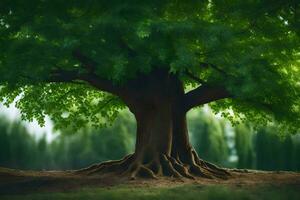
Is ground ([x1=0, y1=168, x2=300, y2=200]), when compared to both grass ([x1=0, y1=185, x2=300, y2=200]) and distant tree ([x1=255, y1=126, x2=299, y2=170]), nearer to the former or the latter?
grass ([x1=0, y1=185, x2=300, y2=200])

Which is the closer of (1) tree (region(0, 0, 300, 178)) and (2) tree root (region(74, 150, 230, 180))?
(1) tree (region(0, 0, 300, 178))

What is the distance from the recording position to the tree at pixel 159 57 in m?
16.9

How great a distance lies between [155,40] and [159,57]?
1.74 feet

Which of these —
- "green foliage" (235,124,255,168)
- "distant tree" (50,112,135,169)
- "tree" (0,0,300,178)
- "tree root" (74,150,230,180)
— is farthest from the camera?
"distant tree" (50,112,135,169)

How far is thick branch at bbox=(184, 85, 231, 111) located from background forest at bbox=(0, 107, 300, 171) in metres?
8.99

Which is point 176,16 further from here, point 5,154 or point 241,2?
point 5,154

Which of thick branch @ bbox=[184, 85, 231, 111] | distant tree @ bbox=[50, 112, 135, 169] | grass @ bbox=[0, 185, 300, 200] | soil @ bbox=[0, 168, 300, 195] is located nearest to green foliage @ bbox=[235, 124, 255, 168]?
distant tree @ bbox=[50, 112, 135, 169]

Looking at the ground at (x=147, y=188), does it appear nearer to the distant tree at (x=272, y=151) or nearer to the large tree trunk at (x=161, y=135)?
the large tree trunk at (x=161, y=135)

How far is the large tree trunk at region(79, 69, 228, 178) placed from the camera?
2102cm

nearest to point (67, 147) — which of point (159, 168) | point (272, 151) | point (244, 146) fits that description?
point (244, 146)

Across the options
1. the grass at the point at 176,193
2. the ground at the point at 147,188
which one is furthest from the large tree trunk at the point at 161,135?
the grass at the point at 176,193

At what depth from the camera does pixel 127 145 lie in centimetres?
3512

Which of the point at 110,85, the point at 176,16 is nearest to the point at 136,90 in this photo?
the point at 110,85

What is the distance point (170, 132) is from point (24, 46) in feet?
23.2
